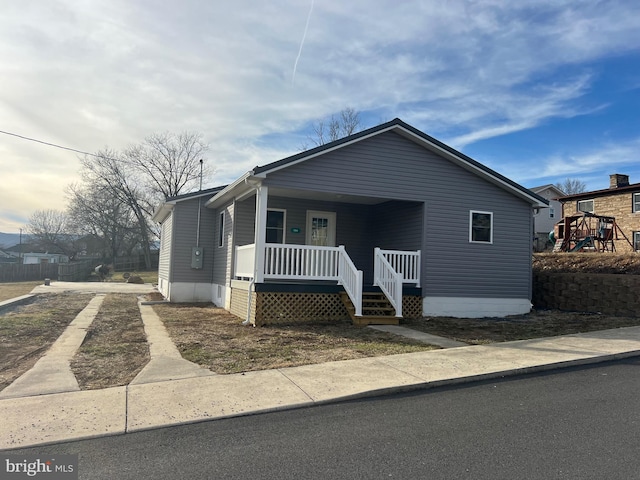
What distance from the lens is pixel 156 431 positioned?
4.21 meters

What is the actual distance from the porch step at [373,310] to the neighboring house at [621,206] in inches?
732

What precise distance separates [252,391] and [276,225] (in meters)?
8.98

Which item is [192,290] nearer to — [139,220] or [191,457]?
[191,457]

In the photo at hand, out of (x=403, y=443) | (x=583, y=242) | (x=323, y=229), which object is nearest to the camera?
(x=403, y=443)

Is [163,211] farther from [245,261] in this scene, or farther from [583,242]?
[583,242]

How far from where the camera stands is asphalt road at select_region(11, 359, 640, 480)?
11.2ft

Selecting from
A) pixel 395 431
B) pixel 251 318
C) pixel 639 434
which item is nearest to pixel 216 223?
pixel 251 318

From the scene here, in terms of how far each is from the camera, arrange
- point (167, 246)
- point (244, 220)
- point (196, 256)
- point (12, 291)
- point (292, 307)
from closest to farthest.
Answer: point (292, 307) < point (244, 220) < point (196, 256) < point (167, 246) < point (12, 291)

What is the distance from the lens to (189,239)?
1602 centimetres

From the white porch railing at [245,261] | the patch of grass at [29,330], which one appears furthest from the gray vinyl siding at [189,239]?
the white porch railing at [245,261]

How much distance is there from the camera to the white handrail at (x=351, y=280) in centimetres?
1062

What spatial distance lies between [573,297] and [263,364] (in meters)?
10.7

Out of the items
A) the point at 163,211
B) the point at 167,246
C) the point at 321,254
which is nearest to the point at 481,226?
the point at 321,254

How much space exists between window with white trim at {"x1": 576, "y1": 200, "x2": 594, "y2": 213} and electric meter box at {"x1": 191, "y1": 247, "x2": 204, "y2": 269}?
23.4 m
